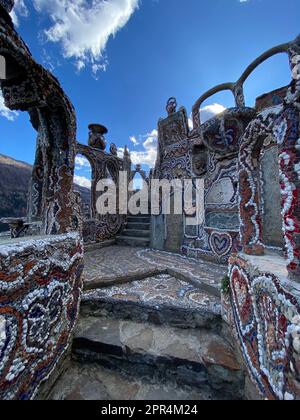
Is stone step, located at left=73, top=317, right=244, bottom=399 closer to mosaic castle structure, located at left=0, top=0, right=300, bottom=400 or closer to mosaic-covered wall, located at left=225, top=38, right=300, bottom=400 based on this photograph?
mosaic castle structure, located at left=0, top=0, right=300, bottom=400

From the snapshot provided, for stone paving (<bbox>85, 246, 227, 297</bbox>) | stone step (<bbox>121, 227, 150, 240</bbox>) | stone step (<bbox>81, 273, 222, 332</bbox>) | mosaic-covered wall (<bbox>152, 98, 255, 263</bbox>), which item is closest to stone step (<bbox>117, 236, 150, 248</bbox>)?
stone step (<bbox>121, 227, 150, 240</bbox>)

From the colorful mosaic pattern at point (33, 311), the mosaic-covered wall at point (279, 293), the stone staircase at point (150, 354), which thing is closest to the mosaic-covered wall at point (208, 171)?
the stone staircase at point (150, 354)

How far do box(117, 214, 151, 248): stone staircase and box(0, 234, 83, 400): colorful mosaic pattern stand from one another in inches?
188

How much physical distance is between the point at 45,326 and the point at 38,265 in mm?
643

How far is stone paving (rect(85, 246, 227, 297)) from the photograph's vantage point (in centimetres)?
330

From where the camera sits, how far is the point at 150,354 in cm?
196

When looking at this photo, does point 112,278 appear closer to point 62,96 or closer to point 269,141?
point 62,96

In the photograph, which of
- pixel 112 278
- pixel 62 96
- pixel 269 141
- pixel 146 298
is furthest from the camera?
pixel 269 141

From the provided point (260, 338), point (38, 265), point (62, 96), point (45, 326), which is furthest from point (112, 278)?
point (62, 96)

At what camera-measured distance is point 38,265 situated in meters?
1.66

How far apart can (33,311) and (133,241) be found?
17.9ft

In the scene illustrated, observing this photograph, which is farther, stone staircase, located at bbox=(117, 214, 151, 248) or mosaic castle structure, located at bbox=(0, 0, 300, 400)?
stone staircase, located at bbox=(117, 214, 151, 248)

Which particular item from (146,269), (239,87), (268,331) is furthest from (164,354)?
(239,87)

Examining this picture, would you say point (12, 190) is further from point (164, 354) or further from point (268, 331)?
point (268, 331)
